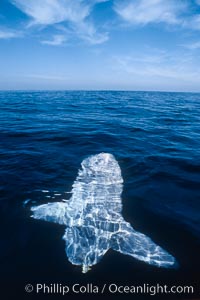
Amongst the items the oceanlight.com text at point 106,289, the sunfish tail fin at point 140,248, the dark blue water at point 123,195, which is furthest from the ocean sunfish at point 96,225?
the oceanlight.com text at point 106,289

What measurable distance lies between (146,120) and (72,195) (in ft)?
45.2

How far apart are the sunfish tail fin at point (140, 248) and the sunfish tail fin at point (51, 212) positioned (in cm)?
158

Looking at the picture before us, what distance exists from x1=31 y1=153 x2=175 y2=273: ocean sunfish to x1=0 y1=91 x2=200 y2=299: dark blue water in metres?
0.20

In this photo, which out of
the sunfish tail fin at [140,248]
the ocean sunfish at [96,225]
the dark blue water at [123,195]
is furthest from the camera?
the ocean sunfish at [96,225]

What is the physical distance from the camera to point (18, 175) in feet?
28.3

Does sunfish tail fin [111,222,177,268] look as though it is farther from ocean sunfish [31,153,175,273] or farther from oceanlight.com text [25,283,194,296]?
oceanlight.com text [25,283,194,296]

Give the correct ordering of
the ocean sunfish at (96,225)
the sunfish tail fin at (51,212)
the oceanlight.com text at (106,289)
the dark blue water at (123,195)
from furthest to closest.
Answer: the sunfish tail fin at (51,212) → the ocean sunfish at (96,225) → the dark blue water at (123,195) → the oceanlight.com text at (106,289)

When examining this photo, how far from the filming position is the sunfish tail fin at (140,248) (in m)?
5.00

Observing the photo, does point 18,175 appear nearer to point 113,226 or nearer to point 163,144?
point 113,226

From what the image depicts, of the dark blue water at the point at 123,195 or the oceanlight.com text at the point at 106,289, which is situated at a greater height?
the dark blue water at the point at 123,195

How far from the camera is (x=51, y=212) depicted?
21.0ft

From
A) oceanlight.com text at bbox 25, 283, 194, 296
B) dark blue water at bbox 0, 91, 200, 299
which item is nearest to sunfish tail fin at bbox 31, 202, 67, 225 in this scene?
dark blue water at bbox 0, 91, 200, 299

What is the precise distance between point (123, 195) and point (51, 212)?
2.44 m

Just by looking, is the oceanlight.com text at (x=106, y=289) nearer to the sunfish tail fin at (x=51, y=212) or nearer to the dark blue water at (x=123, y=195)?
the dark blue water at (x=123, y=195)
